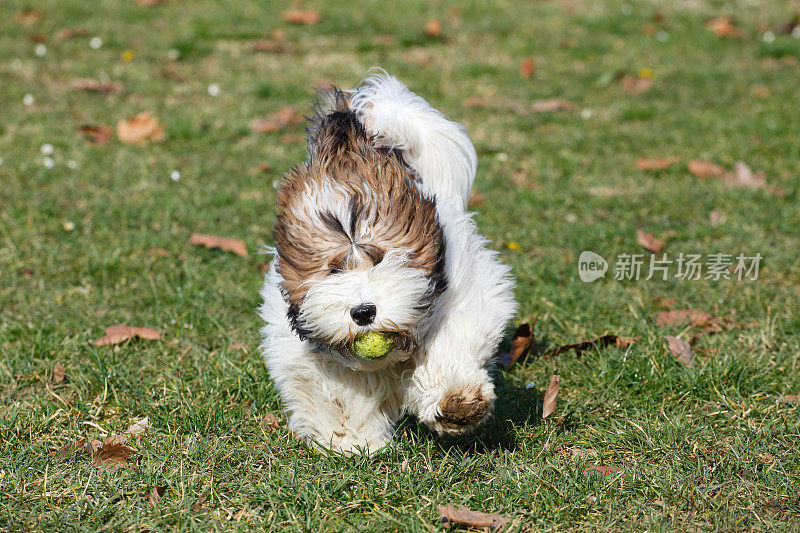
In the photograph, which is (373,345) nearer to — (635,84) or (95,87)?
(95,87)

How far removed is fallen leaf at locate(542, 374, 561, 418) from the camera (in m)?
3.41

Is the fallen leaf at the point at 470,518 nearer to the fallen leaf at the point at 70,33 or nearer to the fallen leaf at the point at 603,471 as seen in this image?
the fallen leaf at the point at 603,471

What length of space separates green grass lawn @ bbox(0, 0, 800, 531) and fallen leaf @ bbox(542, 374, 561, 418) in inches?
2.1

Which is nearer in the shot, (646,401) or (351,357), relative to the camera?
(351,357)

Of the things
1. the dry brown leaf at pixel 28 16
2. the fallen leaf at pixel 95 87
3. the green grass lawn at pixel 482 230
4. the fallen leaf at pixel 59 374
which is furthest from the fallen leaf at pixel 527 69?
the fallen leaf at pixel 59 374

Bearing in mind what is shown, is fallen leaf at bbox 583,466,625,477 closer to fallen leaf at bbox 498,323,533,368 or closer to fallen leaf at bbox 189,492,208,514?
fallen leaf at bbox 498,323,533,368

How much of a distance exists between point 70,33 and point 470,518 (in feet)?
25.5

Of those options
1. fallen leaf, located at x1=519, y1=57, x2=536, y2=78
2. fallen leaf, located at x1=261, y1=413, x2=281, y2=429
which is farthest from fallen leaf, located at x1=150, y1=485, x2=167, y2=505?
fallen leaf, located at x1=519, y1=57, x2=536, y2=78

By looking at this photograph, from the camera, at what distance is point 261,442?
3275 millimetres

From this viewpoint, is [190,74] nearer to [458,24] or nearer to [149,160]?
[149,160]

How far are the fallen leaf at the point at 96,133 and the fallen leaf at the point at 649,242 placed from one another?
13.6ft

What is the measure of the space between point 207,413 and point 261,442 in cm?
29

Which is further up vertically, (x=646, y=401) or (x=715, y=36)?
(x=715, y=36)

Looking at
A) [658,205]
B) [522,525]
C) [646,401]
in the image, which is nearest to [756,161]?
[658,205]
